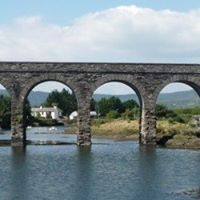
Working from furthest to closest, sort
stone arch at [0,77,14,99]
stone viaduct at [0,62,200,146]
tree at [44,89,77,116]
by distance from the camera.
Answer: tree at [44,89,77,116] → stone viaduct at [0,62,200,146] → stone arch at [0,77,14,99]

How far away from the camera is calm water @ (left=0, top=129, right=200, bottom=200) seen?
2816cm

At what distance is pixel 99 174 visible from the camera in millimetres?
34469

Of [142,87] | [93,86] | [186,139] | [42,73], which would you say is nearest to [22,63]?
[42,73]

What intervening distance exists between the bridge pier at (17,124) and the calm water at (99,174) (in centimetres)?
210

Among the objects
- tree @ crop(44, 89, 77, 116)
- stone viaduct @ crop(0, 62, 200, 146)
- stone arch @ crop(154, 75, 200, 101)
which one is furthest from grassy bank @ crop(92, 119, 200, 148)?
tree @ crop(44, 89, 77, 116)

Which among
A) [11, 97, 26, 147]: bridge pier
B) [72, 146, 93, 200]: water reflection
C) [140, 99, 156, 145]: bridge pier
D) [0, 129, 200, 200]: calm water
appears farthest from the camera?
[140, 99, 156, 145]: bridge pier

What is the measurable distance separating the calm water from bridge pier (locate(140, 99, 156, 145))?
357 cm

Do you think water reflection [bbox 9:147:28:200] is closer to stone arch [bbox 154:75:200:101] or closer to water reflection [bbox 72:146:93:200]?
water reflection [bbox 72:146:93:200]

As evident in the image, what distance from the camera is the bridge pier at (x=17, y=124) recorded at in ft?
169

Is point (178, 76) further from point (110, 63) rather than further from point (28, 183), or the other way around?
point (28, 183)

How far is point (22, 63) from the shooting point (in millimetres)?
51188

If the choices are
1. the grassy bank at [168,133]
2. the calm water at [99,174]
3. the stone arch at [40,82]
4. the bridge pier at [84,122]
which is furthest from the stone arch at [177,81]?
the stone arch at [40,82]

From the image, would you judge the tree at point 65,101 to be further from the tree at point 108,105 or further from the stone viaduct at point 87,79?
the stone viaduct at point 87,79

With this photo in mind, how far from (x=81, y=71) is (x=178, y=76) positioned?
8196mm
